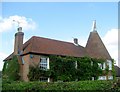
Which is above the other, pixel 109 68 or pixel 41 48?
pixel 41 48

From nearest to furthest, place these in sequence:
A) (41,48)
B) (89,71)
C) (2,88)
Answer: (2,88), (41,48), (89,71)

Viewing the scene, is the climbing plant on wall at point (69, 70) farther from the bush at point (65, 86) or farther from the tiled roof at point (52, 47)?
the bush at point (65, 86)

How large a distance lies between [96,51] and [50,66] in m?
11.7

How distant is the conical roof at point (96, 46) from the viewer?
37.7 metres

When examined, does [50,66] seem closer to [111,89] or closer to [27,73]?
[27,73]

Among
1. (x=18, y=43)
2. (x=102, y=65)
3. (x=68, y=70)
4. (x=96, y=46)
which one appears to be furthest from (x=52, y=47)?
(x=96, y=46)

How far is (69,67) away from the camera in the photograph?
30281mm

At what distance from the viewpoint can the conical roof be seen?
37656 mm

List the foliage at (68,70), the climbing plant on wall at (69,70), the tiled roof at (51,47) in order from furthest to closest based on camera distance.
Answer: the tiled roof at (51,47) < the climbing plant on wall at (69,70) < the foliage at (68,70)

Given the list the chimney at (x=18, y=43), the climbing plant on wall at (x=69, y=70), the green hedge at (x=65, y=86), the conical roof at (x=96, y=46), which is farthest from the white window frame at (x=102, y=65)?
the green hedge at (x=65, y=86)

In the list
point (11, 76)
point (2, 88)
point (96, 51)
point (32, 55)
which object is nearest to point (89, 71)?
point (96, 51)

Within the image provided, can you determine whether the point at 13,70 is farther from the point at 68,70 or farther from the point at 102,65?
the point at 102,65

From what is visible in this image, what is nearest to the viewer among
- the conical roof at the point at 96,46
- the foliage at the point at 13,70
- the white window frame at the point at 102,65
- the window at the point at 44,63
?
the foliage at the point at 13,70

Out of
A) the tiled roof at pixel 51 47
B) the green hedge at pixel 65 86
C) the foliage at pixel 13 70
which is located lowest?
the green hedge at pixel 65 86
